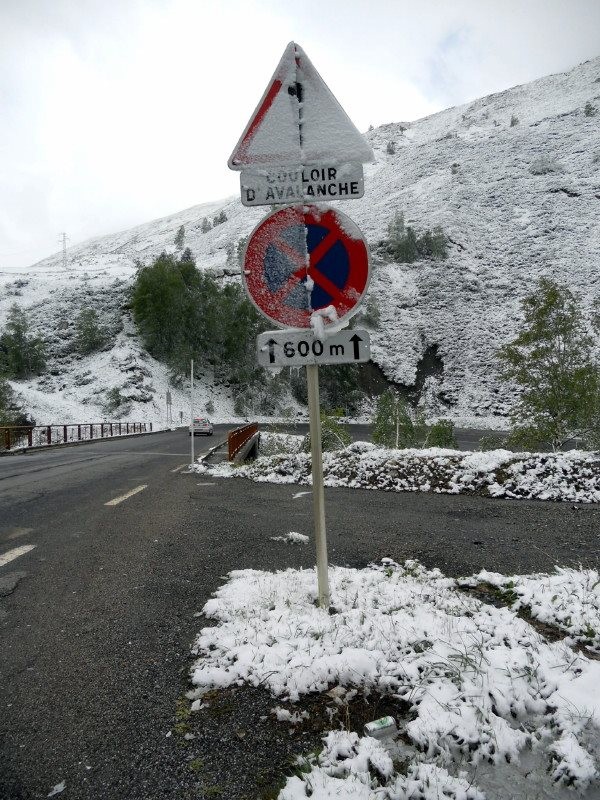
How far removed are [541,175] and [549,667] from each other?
102250mm

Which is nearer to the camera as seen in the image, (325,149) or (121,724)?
(121,724)

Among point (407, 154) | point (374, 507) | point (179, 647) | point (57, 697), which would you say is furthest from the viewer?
point (407, 154)

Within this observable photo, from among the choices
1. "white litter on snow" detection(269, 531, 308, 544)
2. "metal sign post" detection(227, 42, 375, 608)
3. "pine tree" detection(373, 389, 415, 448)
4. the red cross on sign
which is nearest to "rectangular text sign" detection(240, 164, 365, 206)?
"metal sign post" detection(227, 42, 375, 608)

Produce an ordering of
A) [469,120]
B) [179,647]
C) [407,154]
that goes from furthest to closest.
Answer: [469,120]
[407,154]
[179,647]

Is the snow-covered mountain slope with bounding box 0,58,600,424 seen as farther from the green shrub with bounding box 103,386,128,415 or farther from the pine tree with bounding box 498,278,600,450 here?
the pine tree with bounding box 498,278,600,450

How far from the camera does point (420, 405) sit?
56.8 metres

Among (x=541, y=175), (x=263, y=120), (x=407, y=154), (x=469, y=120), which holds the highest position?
(x=469, y=120)

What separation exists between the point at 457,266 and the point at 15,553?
76.2 m

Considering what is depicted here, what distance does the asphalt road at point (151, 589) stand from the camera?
1.81 m

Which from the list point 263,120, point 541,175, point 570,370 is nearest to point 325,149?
point 263,120

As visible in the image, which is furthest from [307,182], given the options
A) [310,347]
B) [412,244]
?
[412,244]

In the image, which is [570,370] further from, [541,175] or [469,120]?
[469,120]

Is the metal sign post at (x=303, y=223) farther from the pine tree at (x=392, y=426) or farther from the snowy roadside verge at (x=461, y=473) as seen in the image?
the pine tree at (x=392, y=426)

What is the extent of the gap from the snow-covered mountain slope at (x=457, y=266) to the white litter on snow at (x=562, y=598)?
4384 centimetres
